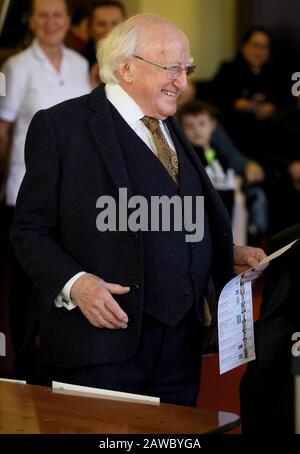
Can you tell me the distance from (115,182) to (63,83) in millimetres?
1811

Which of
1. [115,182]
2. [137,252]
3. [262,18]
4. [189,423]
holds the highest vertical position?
[262,18]

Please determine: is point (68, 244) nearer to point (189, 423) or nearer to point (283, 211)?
point (189, 423)

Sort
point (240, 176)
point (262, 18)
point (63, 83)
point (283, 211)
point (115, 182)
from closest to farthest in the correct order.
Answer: point (115, 182) → point (63, 83) → point (240, 176) → point (283, 211) → point (262, 18)

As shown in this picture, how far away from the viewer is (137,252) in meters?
2.84

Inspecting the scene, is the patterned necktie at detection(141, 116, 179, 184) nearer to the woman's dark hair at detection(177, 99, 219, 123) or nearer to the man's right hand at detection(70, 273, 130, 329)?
the man's right hand at detection(70, 273, 130, 329)

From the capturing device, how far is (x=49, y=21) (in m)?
4.61

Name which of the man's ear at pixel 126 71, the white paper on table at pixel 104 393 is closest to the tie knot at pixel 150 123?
the man's ear at pixel 126 71

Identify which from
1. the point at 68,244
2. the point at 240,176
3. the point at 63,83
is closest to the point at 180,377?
the point at 68,244

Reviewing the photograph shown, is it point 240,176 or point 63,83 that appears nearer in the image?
point 63,83

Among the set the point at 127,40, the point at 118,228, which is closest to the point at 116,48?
the point at 127,40

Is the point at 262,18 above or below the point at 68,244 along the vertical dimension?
above

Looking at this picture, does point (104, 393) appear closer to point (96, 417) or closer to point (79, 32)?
point (96, 417)

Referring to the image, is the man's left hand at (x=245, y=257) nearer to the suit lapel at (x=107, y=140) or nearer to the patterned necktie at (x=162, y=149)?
the patterned necktie at (x=162, y=149)

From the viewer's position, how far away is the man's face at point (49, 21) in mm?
4609
